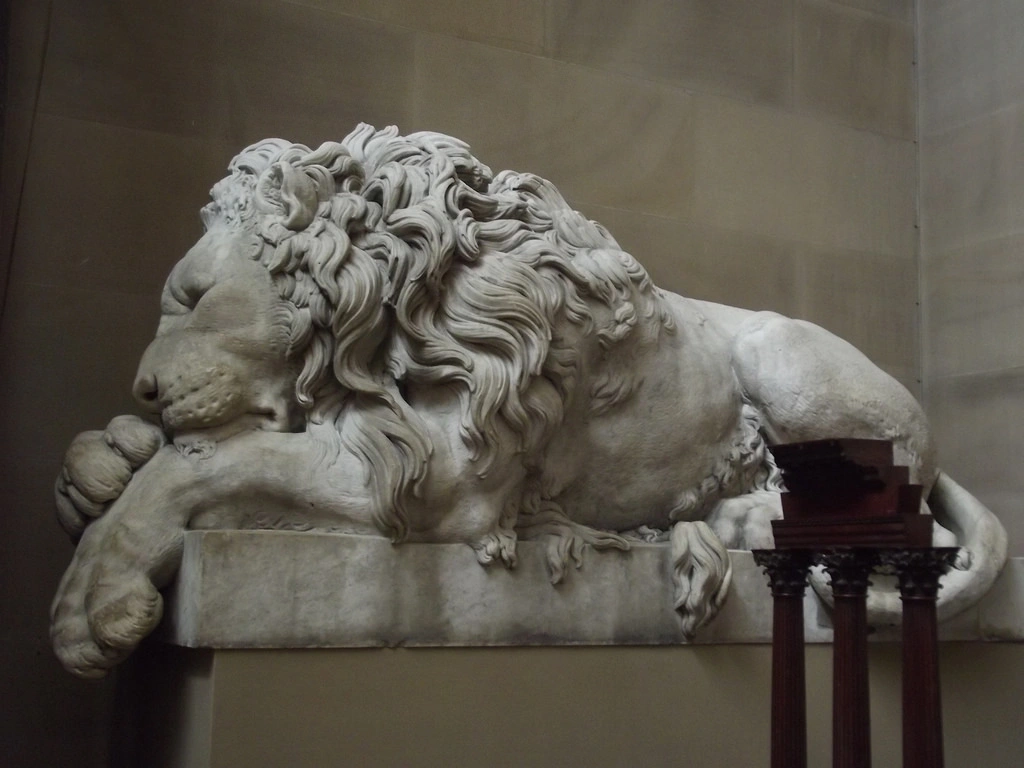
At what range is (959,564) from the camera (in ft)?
10.2

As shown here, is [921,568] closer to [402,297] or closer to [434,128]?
[402,297]

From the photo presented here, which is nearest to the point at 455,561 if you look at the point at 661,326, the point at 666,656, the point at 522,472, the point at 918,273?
the point at 522,472

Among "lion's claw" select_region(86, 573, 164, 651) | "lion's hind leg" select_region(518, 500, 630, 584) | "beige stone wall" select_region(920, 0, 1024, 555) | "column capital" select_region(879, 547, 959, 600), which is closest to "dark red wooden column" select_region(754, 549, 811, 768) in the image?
"column capital" select_region(879, 547, 959, 600)

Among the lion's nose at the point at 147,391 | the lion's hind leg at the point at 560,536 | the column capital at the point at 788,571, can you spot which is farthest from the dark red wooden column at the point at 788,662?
the lion's nose at the point at 147,391

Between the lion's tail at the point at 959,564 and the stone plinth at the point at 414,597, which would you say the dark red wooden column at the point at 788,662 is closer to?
the stone plinth at the point at 414,597

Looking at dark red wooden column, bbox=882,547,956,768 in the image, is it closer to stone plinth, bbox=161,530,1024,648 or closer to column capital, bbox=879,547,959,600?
column capital, bbox=879,547,959,600

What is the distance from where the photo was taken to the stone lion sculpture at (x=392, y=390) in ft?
8.00

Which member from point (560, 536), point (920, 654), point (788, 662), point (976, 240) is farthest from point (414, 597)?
point (976, 240)

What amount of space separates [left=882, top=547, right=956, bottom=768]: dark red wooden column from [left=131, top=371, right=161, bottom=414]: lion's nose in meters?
1.40

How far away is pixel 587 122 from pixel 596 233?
150 cm

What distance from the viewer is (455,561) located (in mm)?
2539

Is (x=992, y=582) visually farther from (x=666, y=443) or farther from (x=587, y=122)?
(x=587, y=122)

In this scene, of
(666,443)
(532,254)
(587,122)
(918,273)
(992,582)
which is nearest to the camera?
(532,254)

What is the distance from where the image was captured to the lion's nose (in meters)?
2.53
